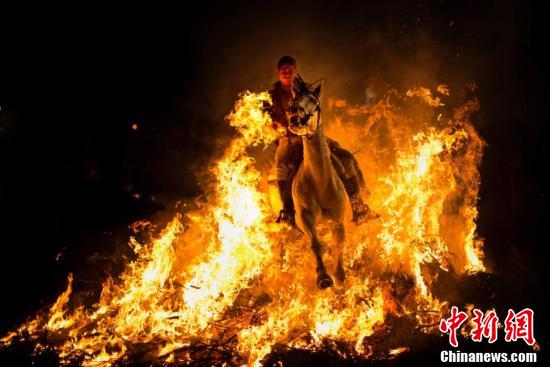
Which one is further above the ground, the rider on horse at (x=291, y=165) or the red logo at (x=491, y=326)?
the rider on horse at (x=291, y=165)

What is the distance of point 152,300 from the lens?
27.3 ft

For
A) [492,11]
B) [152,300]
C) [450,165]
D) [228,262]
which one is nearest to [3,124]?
[152,300]

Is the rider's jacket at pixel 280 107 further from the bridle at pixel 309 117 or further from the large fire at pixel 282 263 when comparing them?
the bridle at pixel 309 117

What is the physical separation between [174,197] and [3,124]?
515cm

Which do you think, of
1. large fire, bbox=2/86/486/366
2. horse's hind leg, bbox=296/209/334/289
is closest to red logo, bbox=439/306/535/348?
large fire, bbox=2/86/486/366

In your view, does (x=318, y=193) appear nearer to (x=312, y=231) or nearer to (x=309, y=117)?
(x=312, y=231)

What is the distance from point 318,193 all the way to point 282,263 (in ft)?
10.1

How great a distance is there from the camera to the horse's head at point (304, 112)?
560 cm

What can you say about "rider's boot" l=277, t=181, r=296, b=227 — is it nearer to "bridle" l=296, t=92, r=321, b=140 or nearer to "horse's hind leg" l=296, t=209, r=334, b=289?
"horse's hind leg" l=296, t=209, r=334, b=289

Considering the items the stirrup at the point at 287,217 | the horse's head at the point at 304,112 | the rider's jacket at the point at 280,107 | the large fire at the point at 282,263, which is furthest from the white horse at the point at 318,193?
the rider's jacket at the point at 280,107

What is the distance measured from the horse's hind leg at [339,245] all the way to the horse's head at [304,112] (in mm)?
2273

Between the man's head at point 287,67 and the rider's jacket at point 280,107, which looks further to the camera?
the rider's jacket at point 280,107

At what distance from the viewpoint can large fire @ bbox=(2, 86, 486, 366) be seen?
6.89 m

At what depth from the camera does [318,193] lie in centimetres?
707
